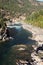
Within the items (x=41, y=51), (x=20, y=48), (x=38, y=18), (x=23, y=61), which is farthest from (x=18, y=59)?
(x=38, y=18)

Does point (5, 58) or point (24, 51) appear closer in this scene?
point (5, 58)

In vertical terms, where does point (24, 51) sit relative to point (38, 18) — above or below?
above

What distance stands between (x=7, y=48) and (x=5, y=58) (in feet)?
44.7

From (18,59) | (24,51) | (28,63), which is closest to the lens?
(28,63)

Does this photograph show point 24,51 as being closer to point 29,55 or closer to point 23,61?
point 29,55

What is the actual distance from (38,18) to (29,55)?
356 ft

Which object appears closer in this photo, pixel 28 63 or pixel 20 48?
pixel 28 63

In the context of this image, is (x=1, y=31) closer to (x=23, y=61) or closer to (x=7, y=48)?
(x=7, y=48)

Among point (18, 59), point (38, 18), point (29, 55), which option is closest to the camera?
point (18, 59)

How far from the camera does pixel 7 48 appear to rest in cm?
8231

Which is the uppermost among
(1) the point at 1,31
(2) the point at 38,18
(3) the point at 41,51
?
(3) the point at 41,51

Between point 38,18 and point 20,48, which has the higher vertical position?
point 20,48

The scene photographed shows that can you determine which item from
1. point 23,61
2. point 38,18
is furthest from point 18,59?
point 38,18

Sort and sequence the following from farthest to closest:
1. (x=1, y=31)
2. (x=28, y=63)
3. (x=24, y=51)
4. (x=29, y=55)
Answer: (x=1, y=31) → (x=24, y=51) → (x=29, y=55) → (x=28, y=63)
